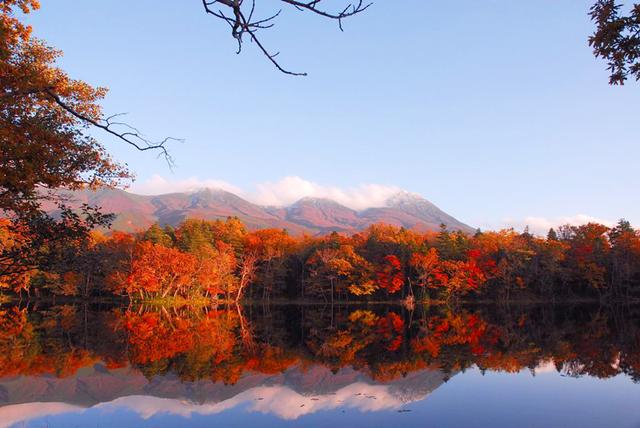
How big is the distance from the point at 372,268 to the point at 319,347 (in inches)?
1276

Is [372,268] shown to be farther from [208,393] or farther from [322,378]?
[208,393]

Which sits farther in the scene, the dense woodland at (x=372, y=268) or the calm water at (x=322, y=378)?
the dense woodland at (x=372, y=268)

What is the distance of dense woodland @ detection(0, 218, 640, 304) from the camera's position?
171ft

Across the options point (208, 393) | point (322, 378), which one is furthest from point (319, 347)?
point (208, 393)

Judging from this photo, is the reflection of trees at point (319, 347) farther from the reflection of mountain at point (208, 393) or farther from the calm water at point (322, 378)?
the reflection of mountain at point (208, 393)

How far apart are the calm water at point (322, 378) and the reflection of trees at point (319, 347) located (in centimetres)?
7

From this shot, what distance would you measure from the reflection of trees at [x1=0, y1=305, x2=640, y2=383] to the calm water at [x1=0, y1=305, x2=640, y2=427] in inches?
2.9

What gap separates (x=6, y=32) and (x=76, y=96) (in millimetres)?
2838

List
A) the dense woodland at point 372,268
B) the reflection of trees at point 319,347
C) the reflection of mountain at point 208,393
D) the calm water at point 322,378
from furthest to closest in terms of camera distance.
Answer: the dense woodland at point 372,268
the reflection of trees at point 319,347
the reflection of mountain at point 208,393
the calm water at point 322,378

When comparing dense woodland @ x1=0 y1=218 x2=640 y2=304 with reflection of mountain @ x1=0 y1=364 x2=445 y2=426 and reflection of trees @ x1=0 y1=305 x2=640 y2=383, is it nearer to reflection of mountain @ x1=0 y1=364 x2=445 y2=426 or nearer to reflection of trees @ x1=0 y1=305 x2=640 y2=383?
reflection of trees @ x1=0 y1=305 x2=640 y2=383

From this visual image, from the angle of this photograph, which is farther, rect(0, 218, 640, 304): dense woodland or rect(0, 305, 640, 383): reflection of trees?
rect(0, 218, 640, 304): dense woodland

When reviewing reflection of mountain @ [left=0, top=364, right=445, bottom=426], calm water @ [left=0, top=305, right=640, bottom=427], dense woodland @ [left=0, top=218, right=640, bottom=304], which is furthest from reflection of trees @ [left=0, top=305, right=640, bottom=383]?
dense woodland @ [left=0, top=218, right=640, bottom=304]

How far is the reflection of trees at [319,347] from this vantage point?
57.4ft

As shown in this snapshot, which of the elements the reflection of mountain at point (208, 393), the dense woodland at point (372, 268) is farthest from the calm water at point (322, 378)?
the dense woodland at point (372, 268)
